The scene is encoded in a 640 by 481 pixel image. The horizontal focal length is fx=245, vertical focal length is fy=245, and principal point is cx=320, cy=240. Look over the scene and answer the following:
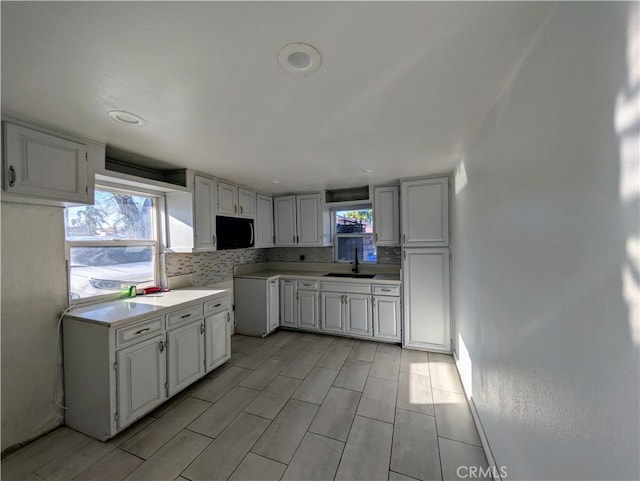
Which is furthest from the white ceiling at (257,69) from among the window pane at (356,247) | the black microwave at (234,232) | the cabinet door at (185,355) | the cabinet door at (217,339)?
the window pane at (356,247)

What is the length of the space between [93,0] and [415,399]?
3067mm

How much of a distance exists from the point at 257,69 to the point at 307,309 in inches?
127

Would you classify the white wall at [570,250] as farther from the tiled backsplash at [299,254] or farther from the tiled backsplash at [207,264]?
the tiled backsplash at [207,264]

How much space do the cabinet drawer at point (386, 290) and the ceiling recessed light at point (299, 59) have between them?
277 cm

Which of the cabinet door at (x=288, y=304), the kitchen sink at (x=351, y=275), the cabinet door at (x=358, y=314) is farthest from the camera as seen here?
the cabinet door at (x=288, y=304)

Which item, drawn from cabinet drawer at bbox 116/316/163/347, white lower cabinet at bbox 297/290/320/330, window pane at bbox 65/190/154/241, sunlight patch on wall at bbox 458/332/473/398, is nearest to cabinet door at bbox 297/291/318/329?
white lower cabinet at bbox 297/290/320/330

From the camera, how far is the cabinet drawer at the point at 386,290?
328 centimetres

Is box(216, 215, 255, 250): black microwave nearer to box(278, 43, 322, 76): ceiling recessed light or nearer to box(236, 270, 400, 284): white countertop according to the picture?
box(236, 270, 400, 284): white countertop

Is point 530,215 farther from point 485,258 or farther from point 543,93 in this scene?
point 485,258

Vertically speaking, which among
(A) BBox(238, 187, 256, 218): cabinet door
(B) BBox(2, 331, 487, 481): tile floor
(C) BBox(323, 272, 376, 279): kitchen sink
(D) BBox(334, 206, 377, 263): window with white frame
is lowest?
(B) BBox(2, 331, 487, 481): tile floor

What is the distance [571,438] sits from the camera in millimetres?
777

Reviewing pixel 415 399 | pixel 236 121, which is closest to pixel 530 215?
pixel 236 121

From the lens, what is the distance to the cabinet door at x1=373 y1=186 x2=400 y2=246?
3434 millimetres

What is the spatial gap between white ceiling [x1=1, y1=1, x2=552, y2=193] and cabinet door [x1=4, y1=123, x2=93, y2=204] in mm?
147
